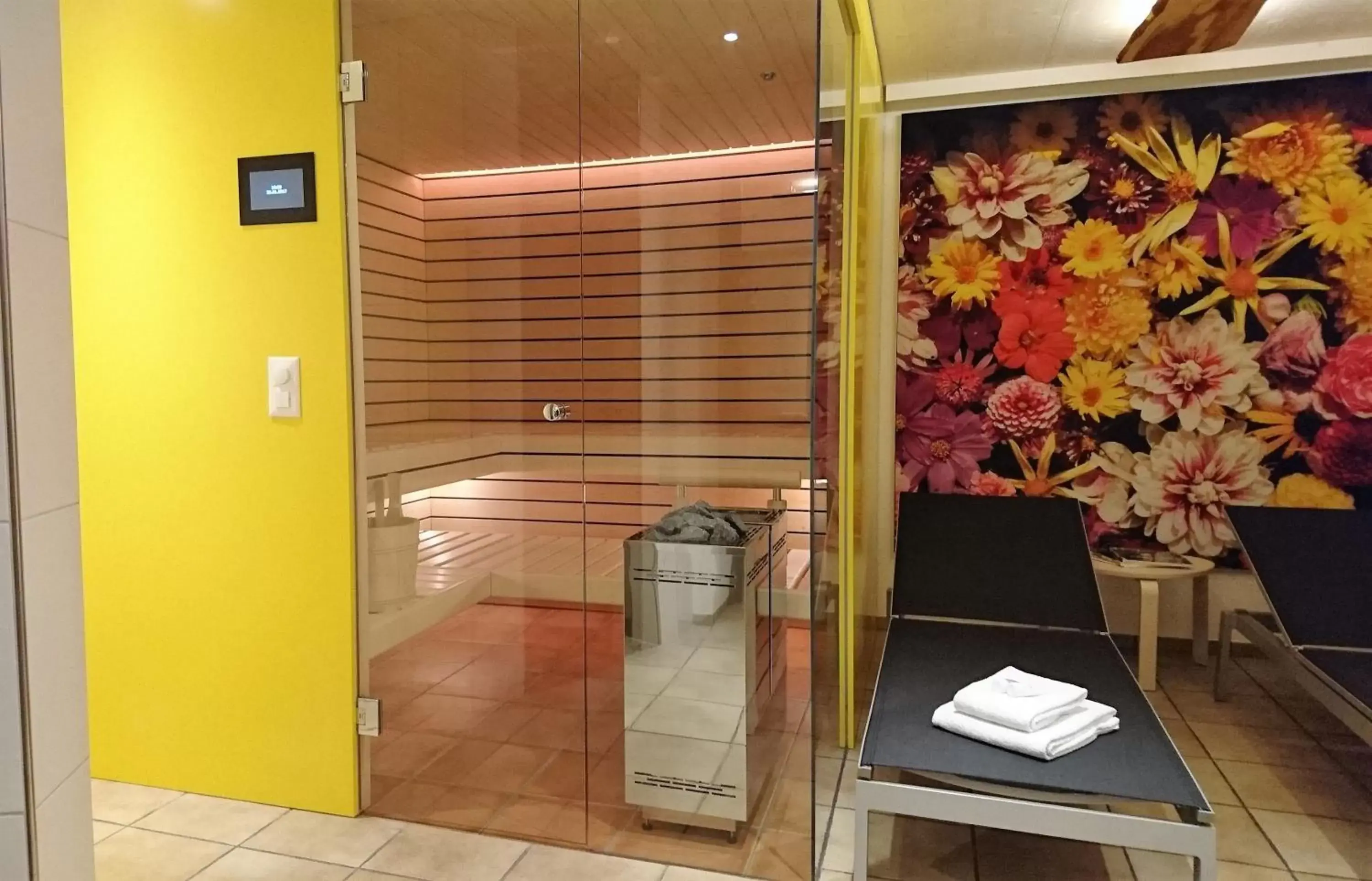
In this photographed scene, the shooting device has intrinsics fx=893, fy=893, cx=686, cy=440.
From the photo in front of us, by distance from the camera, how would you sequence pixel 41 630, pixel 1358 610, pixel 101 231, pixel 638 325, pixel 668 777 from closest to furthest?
pixel 41 630 < pixel 668 777 < pixel 101 231 < pixel 638 325 < pixel 1358 610

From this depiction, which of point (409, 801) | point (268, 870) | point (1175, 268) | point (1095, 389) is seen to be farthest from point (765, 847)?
point (1175, 268)

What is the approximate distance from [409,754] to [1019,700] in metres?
1.77

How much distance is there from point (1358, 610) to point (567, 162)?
3103 millimetres

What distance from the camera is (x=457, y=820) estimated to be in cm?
259

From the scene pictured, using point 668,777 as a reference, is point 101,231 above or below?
above

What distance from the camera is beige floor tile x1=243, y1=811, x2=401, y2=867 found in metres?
2.41

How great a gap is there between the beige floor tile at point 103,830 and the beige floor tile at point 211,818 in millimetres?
51

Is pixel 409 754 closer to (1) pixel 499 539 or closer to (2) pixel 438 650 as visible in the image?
(2) pixel 438 650

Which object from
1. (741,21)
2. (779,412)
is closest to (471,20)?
(741,21)

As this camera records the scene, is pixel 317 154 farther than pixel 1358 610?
No

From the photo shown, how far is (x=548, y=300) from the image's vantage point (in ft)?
8.92

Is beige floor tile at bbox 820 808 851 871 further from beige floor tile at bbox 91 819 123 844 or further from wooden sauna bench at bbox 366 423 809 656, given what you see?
beige floor tile at bbox 91 819 123 844

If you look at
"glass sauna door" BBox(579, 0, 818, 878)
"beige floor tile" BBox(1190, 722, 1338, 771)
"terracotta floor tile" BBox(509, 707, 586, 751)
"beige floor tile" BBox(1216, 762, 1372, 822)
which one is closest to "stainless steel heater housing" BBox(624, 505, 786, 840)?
"glass sauna door" BBox(579, 0, 818, 878)

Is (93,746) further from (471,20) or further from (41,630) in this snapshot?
(471,20)
